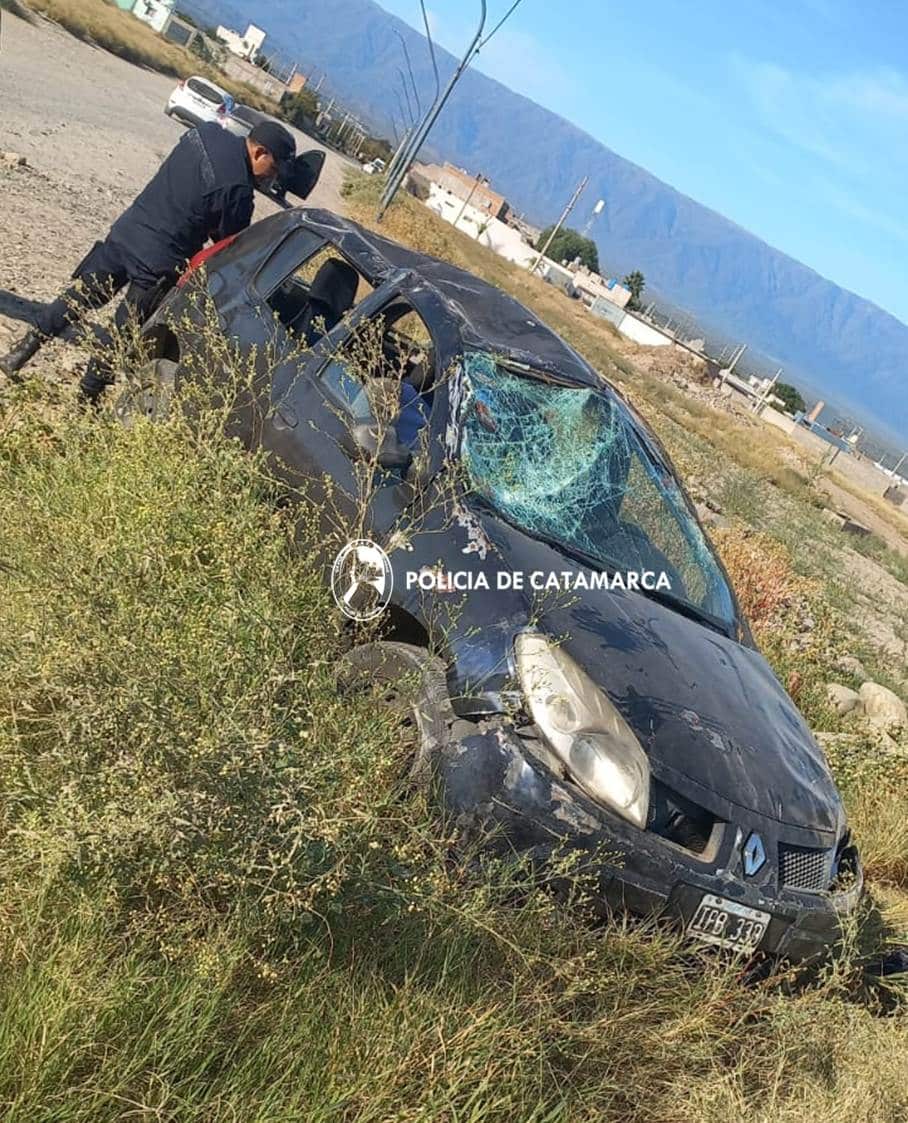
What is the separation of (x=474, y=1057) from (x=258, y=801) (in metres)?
0.77

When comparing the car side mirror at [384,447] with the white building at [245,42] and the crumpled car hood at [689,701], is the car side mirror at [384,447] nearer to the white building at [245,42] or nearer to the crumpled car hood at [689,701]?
the crumpled car hood at [689,701]

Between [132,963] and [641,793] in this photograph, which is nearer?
[132,963]

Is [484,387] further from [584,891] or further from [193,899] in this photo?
[193,899]

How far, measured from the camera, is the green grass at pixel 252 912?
84.4 inches

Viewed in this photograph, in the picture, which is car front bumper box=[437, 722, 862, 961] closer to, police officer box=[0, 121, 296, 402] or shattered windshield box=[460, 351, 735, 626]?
shattered windshield box=[460, 351, 735, 626]

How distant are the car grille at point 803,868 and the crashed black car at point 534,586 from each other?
0.01m

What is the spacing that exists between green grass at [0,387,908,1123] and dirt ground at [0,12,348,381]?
354 centimetres

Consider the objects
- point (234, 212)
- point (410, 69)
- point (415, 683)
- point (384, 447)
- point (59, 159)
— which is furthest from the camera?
point (410, 69)

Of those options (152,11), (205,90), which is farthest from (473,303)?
(152,11)

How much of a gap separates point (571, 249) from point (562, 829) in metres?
124

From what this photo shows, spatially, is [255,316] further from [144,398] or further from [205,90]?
[205,90]

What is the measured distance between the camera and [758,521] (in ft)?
58.9

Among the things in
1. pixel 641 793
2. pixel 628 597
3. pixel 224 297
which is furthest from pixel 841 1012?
pixel 224 297

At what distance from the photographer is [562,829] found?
9.55 ft
